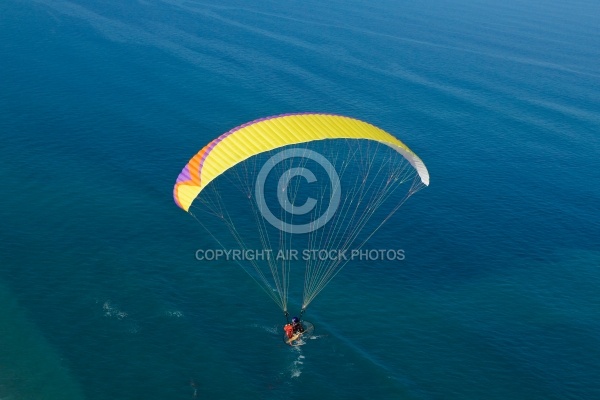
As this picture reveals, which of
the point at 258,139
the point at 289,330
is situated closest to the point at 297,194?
the point at 289,330

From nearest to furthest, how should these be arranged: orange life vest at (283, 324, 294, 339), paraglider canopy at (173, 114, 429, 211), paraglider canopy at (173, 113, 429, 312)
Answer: paraglider canopy at (173, 114, 429, 211) → paraglider canopy at (173, 113, 429, 312) → orange life vest at (283, 324, 294, 339)

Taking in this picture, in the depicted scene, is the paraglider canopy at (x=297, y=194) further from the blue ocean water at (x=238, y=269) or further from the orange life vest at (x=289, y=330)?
the blue ocean water at (x=238, y=269)

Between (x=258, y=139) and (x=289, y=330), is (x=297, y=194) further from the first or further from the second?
(x=258, y=139)

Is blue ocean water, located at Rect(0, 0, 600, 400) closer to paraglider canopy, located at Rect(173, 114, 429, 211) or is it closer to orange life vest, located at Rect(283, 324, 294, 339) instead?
orange life vest, located at Rect(283, 324, 294, 339)

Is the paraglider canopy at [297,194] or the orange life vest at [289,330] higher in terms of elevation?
the paraglider canopy at [297,194]

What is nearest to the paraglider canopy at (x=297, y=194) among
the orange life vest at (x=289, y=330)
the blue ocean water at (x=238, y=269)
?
the orange life vest at (x=289, y=330)

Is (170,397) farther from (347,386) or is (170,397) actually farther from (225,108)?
(225,108)

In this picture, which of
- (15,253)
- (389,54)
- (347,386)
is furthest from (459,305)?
(389,54)

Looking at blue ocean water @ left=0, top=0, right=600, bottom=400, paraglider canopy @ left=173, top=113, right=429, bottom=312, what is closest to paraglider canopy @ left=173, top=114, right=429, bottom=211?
paraglider canopy @ left=173, top=113, right=429, bottom=312

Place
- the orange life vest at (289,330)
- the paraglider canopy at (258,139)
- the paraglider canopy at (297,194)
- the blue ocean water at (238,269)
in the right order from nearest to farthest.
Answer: the paraglider canopy at (258,139)
the paraglider canopy at (297,194)
the orange life vest at (289,330)
the blue ocean water at (238,269)
